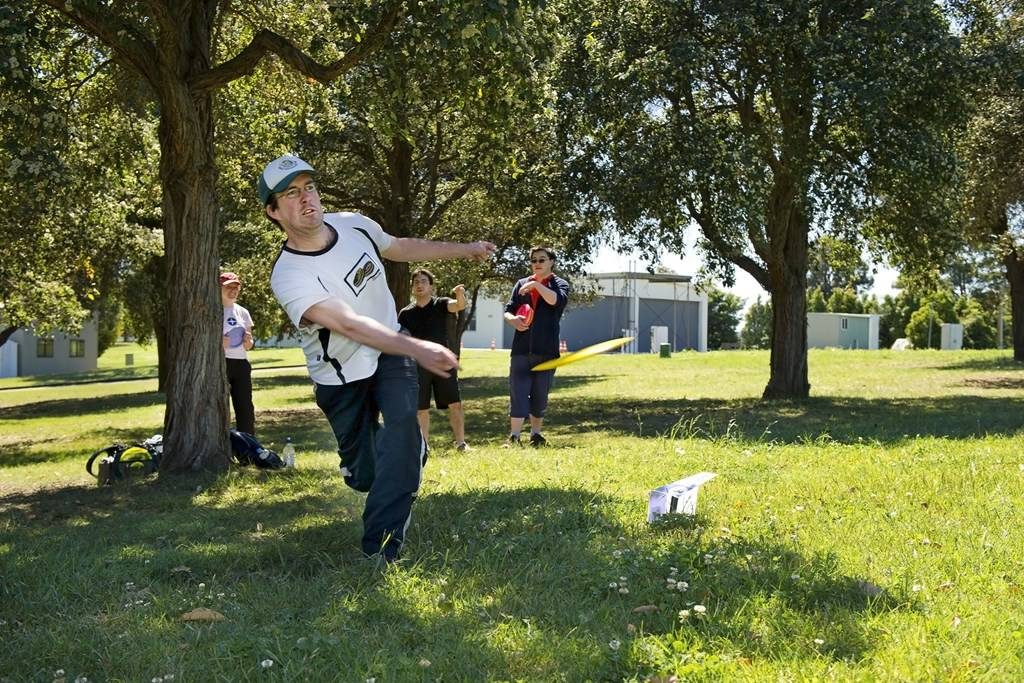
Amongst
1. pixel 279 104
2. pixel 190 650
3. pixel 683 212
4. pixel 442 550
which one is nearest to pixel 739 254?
pixel 683 212

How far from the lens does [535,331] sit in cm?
1005

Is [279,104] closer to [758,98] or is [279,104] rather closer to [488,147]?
[488,147]

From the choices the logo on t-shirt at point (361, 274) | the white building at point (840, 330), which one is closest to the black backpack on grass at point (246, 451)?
the logo on t-shirt at point (361, 274)

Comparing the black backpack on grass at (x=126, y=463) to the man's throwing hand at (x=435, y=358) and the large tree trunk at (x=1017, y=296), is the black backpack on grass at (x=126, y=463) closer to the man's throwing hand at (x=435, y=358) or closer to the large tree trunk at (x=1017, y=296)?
the man's throwing hand at (x=435, y=358)

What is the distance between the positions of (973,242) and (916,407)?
10.4 m

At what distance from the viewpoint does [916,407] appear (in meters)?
15.2

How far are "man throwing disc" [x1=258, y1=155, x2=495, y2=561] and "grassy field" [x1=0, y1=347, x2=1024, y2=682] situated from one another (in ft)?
0.95

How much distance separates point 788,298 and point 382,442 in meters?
13.8

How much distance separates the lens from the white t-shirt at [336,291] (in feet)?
16.0

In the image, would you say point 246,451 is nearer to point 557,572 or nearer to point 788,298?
point 557,572

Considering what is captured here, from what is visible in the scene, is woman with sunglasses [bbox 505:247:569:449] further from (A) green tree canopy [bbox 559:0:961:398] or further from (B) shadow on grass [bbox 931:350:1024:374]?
(B) shadow on grass [bbox 931:350:1024:374]

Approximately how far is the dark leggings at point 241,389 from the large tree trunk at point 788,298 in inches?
397

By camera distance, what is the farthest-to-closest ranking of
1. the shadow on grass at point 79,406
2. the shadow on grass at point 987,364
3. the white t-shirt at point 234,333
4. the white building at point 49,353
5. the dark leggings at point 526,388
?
the white building at point 49,353 → the shadow on grass at point 987,364 → the shadow on grass at point 79,406 → the white t-shirt at point 234,333 → the dark leggings at point 526,388

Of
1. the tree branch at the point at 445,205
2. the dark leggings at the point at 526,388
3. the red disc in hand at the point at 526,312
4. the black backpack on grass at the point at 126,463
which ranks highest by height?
the tree branch at the point at 445,205
